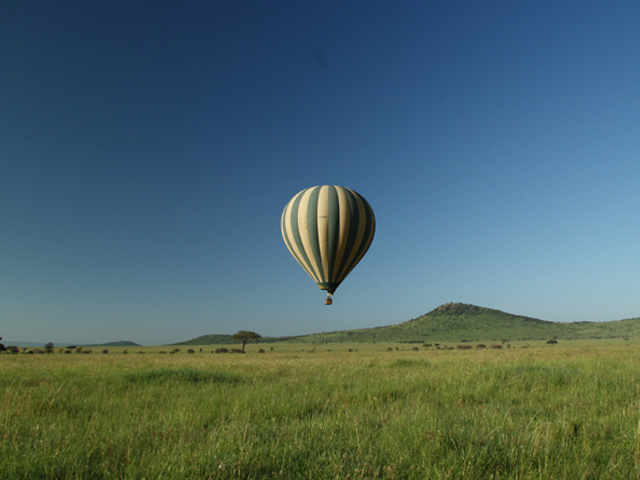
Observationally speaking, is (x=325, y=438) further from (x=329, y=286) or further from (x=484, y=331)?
(x=484, y=331)

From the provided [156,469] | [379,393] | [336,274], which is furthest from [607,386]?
[336,274]

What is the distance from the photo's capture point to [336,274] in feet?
71.3

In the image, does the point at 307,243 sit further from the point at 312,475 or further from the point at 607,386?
the point at 312,475

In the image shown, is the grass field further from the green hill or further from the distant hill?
the green hill

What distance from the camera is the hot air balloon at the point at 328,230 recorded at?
68.4 ft

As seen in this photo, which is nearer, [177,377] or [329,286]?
[177,377]

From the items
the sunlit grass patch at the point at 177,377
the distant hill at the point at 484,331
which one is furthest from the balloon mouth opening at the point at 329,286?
the distant hill at the point at 484,331

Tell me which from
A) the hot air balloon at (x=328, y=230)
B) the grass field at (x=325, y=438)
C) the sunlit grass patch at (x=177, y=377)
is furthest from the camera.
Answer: the hot air balloon at (x=328, y=230)

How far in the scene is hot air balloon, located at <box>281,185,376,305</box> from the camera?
20.8m

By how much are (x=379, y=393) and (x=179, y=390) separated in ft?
16.9

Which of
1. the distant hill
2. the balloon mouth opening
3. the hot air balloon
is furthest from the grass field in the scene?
the distant hill

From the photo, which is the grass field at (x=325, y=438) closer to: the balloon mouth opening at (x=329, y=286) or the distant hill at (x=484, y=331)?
the balloon mouth opening at (x=329, y=286)

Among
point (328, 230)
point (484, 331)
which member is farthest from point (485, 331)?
point (328, 230)

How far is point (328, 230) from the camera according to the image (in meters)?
20.8
